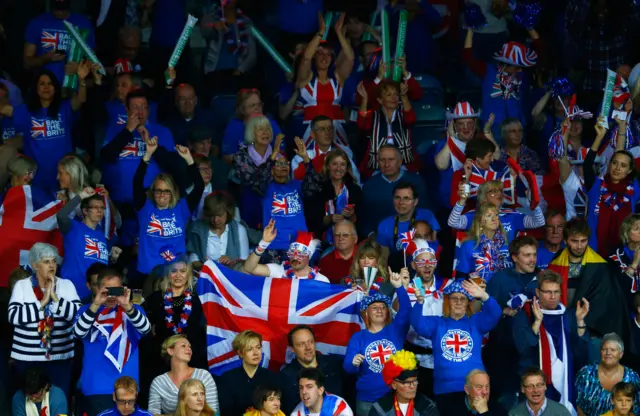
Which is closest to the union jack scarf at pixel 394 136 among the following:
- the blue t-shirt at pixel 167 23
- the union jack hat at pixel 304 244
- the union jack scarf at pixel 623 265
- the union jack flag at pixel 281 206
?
the union jack flag at pixel 281 206

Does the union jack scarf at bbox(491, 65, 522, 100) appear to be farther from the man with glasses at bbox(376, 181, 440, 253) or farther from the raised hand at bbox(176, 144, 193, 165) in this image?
the raised hand at bbox(176, 144, 193, 165)

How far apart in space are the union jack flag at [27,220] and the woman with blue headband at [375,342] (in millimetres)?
2973

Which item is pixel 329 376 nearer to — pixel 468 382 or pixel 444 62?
pixel 468 382

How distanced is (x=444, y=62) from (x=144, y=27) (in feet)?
10.5

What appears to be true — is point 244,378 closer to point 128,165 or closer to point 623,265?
point 128,165

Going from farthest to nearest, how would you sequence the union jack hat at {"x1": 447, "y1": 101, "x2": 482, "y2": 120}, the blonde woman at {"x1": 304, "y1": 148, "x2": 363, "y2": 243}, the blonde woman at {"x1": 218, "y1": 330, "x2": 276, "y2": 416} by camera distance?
the union jack hat at {"x1": 447, "y1": 101, "x2": 482, "y2": 120}, the blonde woman at {"x1": 304, "y1": 148, "x2": 363, "y2": 243}, the blonde woman at {"x1": 218, "y1": 330, "x2": 276, "y2": 416}

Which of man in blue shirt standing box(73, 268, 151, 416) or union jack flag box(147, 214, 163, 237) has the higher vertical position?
union jack flag box(147, 214, 163, 237)

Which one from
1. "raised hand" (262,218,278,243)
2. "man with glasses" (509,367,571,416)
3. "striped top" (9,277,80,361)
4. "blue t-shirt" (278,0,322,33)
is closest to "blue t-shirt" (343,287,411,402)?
"man with glasses" (509,367,571,416)

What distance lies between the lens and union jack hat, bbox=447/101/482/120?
16297mm

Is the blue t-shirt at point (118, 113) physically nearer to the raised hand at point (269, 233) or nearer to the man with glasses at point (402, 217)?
the raised hand at point (269, 233)

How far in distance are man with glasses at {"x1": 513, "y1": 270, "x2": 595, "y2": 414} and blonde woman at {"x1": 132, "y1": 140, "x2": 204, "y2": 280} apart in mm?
3128

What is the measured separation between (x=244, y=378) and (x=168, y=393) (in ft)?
1.99

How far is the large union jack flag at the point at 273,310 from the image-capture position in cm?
1419

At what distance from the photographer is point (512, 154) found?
53.5ft
